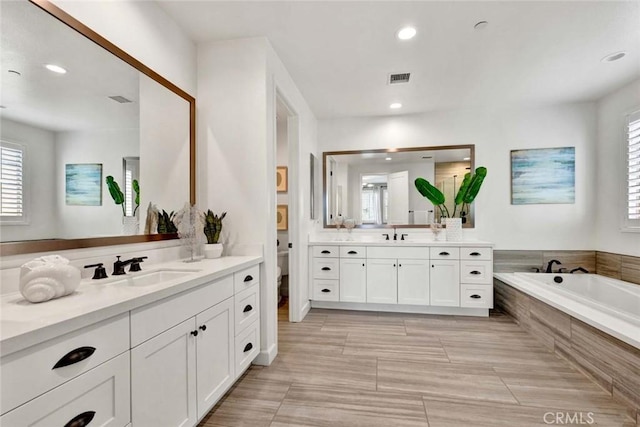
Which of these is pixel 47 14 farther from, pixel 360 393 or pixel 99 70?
pixel 360 393

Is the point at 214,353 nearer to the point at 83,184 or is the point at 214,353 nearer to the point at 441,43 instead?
the point at 83,184

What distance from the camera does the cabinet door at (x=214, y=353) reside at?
1.54 meters

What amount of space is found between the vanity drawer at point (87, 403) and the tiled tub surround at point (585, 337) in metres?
2.69

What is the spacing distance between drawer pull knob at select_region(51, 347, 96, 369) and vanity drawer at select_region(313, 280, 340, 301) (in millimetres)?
2846

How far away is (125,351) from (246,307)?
100cm

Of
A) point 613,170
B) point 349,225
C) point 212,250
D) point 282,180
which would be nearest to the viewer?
point 212,250

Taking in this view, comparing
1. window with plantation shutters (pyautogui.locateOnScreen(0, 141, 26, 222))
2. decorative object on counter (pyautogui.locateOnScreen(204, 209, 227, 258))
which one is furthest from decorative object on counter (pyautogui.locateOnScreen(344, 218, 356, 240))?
window with plantation shutters (pyautogui.locateOnScreen(0, 141, 26, 222))

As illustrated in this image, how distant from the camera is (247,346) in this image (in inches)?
80.5

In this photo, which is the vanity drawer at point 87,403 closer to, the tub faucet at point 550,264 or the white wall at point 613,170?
the tub faucet at point 550,264

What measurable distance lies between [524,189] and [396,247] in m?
1.90

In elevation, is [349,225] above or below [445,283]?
above

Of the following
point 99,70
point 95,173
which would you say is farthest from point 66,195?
point 99,70

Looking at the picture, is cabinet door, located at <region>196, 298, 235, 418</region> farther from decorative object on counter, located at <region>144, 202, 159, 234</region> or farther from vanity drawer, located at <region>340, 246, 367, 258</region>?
vanity drawer, located at <region>340, 246, 367, 258</region>

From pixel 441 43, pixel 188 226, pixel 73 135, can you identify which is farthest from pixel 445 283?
pixel 73 135
